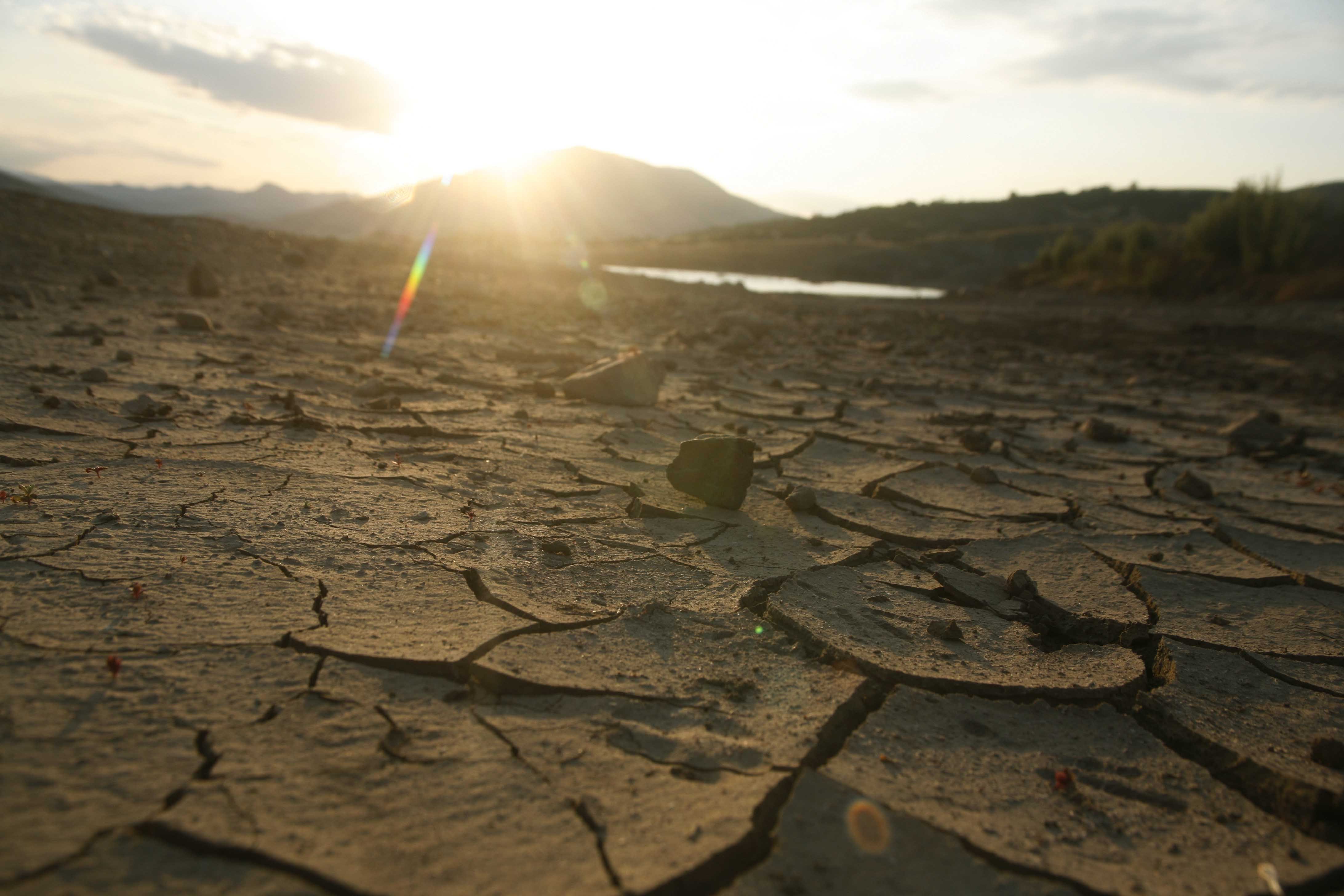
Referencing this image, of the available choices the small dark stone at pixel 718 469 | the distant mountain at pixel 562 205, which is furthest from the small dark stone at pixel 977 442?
the distant mountain at pixel 562 205

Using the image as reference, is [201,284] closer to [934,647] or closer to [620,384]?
[620,384]

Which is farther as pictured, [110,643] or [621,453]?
[621,453]

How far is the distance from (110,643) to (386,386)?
96.9 inches

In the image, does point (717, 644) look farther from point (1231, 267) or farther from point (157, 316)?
point (1231, 267)

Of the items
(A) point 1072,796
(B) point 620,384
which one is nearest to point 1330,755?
(A) point 1072,796

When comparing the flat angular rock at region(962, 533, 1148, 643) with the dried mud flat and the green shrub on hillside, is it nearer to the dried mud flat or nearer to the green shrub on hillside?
the dried mud flat

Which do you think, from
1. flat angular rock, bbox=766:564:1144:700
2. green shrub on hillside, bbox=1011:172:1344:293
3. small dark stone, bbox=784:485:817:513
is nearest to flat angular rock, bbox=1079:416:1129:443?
small dark stone, bbox=784:485:817:513

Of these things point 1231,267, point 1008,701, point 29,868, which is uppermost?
point 1231,267

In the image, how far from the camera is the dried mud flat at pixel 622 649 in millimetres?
1028

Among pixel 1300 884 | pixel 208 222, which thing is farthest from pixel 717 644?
pixel 208 222

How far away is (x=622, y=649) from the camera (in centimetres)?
157

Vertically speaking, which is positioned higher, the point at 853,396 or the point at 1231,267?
the point at 1231,267

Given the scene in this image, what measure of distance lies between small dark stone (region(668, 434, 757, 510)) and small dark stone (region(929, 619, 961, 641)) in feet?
2.76

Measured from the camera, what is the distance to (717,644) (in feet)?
5.32
